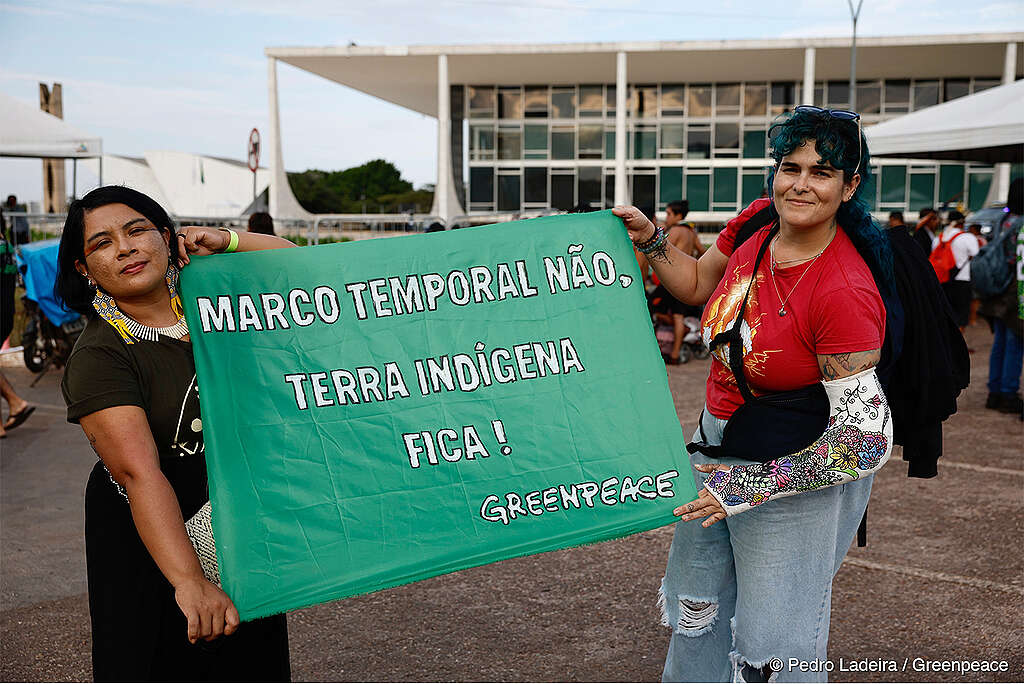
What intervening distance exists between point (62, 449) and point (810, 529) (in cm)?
657

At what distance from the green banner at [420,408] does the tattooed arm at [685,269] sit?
0.82 ft

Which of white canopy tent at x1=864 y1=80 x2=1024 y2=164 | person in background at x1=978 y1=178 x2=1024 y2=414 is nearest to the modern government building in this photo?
white canopy tent at x1=864 y1=80 x2=1024 y2=164

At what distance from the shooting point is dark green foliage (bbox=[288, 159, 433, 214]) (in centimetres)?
8919

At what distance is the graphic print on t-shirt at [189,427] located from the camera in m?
2.20

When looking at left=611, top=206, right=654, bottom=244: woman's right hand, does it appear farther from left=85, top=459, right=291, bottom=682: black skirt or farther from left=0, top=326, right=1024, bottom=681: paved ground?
left=0, top=326, right=1024, bottom=681: paved ground

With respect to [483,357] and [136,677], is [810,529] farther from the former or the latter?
[136,677]

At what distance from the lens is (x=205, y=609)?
2.03 m

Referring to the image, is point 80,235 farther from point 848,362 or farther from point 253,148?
point 253,148

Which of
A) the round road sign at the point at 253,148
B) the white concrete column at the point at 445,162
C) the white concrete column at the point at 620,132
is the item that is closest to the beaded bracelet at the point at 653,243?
the round road sign at the point at 253,148

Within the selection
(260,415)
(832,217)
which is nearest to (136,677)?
(260,415)

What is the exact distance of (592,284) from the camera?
263cm

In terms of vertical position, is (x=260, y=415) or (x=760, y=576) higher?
(x=260, y=415)

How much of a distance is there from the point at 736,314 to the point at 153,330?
1.47 meters

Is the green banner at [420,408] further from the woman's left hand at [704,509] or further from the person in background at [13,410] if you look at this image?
the person in background at [13,410]
